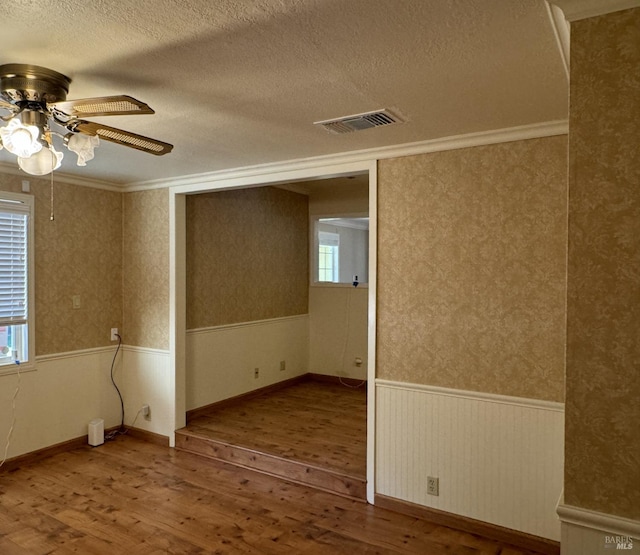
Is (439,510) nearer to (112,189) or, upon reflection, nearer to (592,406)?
(592,406)

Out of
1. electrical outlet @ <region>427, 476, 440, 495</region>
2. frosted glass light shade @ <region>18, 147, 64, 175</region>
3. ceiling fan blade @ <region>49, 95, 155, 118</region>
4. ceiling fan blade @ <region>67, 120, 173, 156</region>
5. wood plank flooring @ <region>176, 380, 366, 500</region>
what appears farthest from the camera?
wood plank flooring @ <region>176, 380, 366, 500</region>

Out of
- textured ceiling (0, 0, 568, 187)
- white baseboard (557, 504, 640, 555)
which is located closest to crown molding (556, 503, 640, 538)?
white baseboard (557, 504, 640, 555)

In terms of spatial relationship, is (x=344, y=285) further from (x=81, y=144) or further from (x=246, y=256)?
(x=81, y=144)

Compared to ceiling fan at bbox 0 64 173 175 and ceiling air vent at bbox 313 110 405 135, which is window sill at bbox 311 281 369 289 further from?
ceiling fan at bbox 0 64 173 175

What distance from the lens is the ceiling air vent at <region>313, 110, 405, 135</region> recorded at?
253cm

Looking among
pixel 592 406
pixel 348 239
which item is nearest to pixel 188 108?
pixel 592 406

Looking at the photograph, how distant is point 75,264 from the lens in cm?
433

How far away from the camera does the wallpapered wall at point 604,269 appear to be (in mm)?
1396

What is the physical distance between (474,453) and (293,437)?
1.75m

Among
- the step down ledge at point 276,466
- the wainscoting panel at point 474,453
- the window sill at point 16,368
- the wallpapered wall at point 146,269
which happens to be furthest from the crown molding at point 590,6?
the window sill at point 16,368

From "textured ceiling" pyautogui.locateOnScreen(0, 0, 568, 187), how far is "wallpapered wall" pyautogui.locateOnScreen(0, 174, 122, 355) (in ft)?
6.20

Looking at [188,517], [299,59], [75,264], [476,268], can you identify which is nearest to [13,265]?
[75,264]

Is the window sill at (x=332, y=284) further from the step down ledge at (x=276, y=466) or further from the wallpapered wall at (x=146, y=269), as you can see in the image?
the step down ledge at (x=276, y=466)

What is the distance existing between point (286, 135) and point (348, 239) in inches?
148
